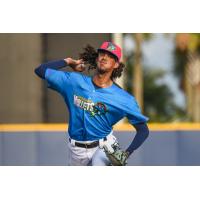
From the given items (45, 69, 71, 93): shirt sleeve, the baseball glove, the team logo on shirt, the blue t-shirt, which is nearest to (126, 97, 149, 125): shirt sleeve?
the blue t-shirt

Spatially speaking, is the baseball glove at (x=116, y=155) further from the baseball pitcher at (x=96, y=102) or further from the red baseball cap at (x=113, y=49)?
the red baseball cap at (x=113, y=49)

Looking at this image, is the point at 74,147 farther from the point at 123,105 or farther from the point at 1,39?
the point at 1,39

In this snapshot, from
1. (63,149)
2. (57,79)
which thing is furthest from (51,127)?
(57,79)

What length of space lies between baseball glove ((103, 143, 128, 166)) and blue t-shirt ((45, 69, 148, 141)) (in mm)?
255

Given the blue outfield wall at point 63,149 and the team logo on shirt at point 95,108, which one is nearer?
the team logo on shirt at point 95,108

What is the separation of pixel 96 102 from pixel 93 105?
0.06 metres

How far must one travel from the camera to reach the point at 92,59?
40.8ft

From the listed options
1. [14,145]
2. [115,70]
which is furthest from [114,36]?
[14,145]

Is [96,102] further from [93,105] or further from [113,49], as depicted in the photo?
[113,49]

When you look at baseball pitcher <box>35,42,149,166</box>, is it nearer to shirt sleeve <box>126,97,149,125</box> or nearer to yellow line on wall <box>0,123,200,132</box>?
shirt sleeve <box>126,97,149,125</box>

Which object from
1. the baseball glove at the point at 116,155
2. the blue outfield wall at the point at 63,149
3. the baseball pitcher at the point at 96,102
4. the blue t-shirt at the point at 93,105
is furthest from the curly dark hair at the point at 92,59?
the blue outfield wall at the point at 63,149

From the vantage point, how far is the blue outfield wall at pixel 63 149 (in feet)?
43.3

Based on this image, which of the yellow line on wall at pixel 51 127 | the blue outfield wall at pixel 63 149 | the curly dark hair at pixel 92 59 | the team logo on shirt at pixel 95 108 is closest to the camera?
the team logo on shirt at pixel 95 108
